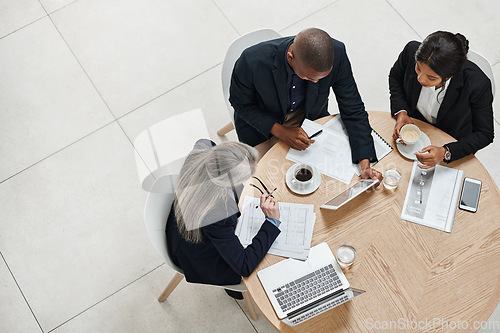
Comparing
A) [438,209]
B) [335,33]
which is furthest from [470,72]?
[335,33]

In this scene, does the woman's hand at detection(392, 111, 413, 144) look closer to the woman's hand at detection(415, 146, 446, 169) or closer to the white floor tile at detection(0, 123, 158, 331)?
the woman's hand at detection(415, 146, 446, 169)

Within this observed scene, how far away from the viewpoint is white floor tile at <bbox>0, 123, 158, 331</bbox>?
110 inches

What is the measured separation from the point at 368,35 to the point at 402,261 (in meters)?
1.99

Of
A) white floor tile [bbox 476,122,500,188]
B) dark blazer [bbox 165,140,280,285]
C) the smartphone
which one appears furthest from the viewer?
white floor tile [bbox 476,122,500,188]

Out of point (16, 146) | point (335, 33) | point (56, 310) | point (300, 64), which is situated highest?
point (300, 64)

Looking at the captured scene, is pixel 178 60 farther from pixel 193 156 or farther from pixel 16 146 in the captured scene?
pixel 193 156

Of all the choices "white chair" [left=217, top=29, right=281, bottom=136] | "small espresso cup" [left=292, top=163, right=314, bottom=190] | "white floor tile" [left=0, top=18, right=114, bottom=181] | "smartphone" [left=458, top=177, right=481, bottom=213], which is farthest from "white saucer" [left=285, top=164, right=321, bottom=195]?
"white floor tile" [left=0, top=18, right=114, bottom=181]

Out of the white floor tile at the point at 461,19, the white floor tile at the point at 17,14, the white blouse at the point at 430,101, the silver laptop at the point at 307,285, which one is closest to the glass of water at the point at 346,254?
the silver laptop at the point at 307,285

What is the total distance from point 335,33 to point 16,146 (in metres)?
2.30

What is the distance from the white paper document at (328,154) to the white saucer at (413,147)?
0.76 ft

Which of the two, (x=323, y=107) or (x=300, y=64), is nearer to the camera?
(x=300, y=64)

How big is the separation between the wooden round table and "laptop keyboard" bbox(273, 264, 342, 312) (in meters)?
0.05

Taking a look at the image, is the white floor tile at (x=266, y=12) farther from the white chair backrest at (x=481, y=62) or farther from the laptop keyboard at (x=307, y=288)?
the laptop keyboard at (x=307, y=288)

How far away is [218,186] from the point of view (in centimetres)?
189
